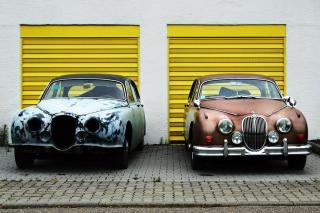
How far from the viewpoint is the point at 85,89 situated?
9820 mm

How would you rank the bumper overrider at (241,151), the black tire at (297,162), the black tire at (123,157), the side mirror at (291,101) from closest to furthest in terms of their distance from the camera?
the bumper overrider at (241,151)
the black tire at (297,162)
the black tire at (123,157)
the side mirror at (291,101)

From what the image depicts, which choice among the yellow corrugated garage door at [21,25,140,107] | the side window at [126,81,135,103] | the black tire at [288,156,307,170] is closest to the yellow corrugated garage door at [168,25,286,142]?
the yellow corrugated garage door at [21,25,140,107]

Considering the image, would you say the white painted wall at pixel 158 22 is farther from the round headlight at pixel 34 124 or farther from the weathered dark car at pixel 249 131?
the round headlight at pixel 34 124

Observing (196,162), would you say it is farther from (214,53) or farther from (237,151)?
(214,53)

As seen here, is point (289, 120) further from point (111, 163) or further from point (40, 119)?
point (40, 119)

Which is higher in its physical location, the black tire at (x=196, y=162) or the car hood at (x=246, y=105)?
the car hood at (x=246, y=105)

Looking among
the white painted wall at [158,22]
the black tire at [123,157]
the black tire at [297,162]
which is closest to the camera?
the black tire at [297,162]

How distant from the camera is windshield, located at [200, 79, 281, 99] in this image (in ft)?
31.1

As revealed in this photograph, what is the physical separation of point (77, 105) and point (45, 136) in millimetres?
776

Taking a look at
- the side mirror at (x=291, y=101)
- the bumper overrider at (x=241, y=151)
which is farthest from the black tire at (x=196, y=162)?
the side mirror at (x=291, y=101)

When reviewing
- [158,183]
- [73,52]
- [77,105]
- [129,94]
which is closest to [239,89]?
[129,94]

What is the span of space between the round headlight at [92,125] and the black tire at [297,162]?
10.2 ft

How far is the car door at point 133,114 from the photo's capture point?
971 centimetres

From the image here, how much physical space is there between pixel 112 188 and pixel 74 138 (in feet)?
4.48
